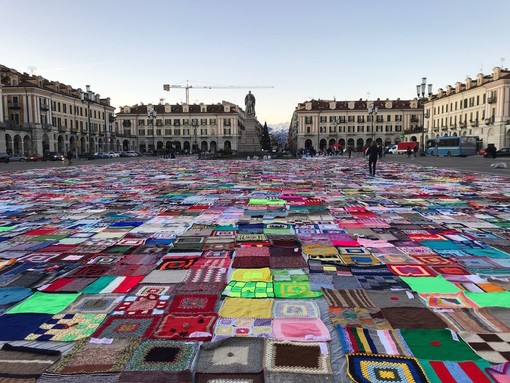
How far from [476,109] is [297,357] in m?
77.1

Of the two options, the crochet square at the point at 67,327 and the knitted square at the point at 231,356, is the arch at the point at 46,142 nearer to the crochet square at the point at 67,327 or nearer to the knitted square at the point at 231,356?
the crochet square at the point at 67,327

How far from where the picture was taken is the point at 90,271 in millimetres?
5535

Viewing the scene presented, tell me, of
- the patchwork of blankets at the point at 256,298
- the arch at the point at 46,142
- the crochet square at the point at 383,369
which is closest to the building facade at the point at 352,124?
the arch at the point at 46,142

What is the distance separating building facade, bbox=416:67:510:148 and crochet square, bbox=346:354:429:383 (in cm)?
6275

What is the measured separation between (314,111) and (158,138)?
39.8 meters

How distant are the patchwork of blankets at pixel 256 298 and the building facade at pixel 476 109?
2312 inches

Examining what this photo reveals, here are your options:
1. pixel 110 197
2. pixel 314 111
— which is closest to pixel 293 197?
pixel 110 197

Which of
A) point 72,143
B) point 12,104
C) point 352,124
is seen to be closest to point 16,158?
point 12,104

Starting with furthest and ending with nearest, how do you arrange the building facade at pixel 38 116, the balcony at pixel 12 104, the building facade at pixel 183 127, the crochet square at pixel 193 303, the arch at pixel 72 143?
the building facade at pixel 183 127
the arch at pixel 72 143
the balcony at pixel 12 104
the building facade at pixel 38 116
the crochet square at pixel 193 303

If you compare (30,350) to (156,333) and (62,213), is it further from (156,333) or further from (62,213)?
(62,213)

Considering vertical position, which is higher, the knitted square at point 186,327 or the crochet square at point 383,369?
the knitted square at point 186,327

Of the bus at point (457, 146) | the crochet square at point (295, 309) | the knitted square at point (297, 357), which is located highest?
the bus at point (457, 146)

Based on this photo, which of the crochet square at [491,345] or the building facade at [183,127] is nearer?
the crochet square at [491,345]

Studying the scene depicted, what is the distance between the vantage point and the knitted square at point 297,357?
317 cm
